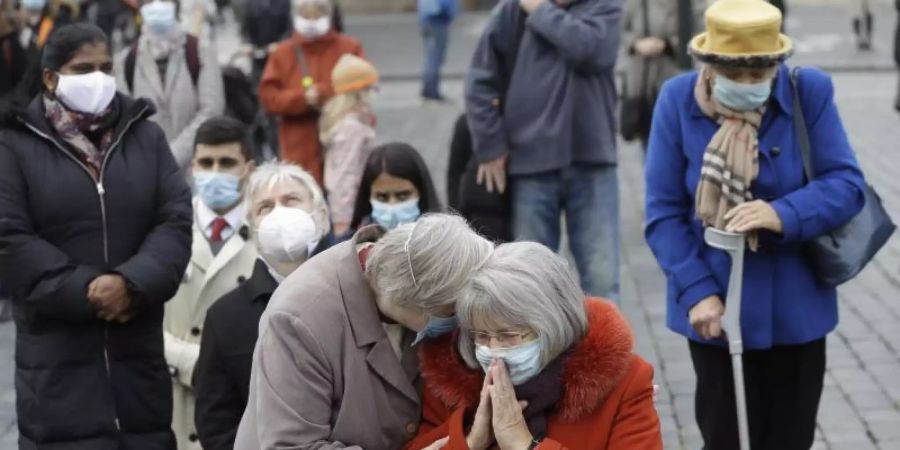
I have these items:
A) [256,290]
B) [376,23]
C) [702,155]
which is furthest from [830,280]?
[376,23]

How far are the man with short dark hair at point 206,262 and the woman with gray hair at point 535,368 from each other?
201cm

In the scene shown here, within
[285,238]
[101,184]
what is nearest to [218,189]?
[101,184]

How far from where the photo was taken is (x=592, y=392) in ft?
12.0

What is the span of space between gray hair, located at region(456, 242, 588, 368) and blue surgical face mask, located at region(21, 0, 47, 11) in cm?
918

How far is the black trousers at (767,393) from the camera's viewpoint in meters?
5.14

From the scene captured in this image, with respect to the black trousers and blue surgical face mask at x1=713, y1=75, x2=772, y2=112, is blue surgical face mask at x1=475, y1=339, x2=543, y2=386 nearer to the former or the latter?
blue surgical face mask at x1=713, y1=75, x2=772, y2=112

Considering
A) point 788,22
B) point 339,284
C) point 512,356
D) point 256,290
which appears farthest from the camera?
point 788,22

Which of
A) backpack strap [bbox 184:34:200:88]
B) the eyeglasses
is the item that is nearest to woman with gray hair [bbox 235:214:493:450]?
the eyeglasses

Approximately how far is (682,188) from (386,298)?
1.63 metres

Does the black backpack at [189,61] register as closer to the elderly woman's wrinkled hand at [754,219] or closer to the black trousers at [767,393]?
the black trousers at [767,393]

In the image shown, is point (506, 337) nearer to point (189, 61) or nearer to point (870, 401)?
point (870, 401)

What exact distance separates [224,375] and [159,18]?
4.01 meters

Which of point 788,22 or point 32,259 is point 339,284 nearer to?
point 32,259

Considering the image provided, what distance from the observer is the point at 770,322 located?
5.04 metres
